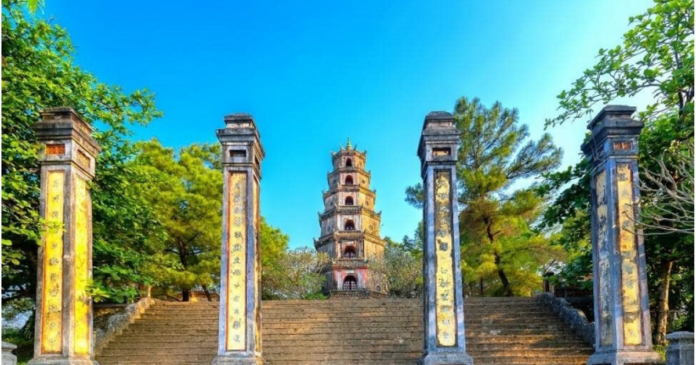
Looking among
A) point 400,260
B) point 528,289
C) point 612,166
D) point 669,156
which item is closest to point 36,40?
point 612,166

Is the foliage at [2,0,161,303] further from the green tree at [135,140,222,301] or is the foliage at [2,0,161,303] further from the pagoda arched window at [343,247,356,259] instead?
the pagoda arched window at [343,247,356,259]

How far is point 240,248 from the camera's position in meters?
6.77

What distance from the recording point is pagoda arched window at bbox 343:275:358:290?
2177 cm

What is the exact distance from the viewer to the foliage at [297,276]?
1675 cm

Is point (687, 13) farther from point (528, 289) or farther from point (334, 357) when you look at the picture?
point (528, 289)

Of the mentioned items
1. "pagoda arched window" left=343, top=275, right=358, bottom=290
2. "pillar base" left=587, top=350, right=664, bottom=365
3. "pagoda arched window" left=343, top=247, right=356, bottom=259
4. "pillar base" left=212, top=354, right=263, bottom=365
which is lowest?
"pagoda arched window" left=343, top=275, right=358, bottom=290

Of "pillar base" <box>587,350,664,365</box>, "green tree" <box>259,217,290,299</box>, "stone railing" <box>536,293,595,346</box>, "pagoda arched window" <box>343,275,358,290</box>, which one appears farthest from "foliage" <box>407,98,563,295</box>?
"pagoda arched window" <box>343,275,358,290</box>

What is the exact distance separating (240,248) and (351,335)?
3.22 metres

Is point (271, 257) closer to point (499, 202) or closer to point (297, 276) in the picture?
point (297, 276)

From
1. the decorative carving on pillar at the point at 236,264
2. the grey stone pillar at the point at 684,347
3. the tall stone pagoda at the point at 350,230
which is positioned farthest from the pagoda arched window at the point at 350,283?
the grey stone pillar at the point at 684,347

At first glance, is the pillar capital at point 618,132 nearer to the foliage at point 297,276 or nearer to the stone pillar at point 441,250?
the stone pillar at point 441,250

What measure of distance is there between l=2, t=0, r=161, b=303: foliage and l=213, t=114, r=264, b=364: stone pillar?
4.51ft

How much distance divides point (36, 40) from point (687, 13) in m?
8.15

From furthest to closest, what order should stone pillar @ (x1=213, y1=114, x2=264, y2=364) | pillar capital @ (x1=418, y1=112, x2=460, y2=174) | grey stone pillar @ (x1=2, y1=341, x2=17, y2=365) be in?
pillar capital @ (x1=418, y1=112, x2=460, y2=174) → stone pillar @ (x1=213, y1=114, x2=264, y2=364) → grey stone pillar @ (x1=2, y1=341, x2=17, y2=365)
